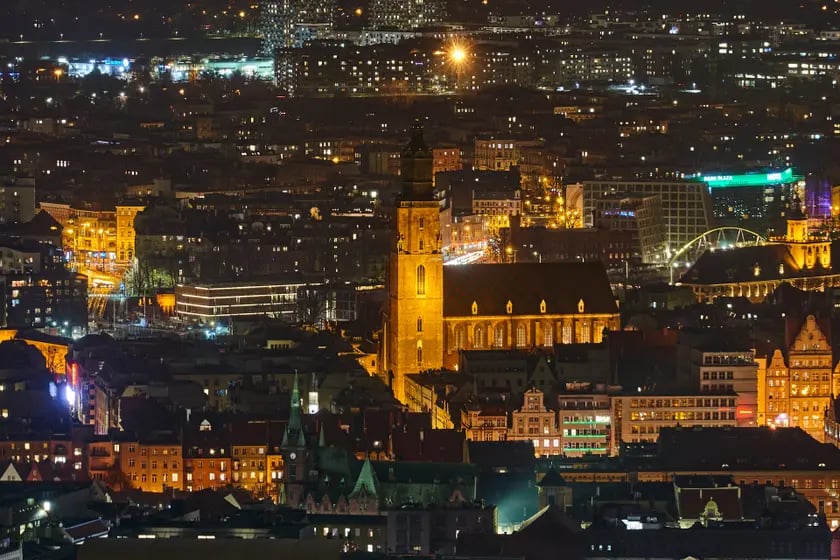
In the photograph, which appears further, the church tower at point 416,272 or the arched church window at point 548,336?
the arched church window at point 548,336

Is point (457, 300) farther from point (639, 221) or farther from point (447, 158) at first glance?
point (447, 158)

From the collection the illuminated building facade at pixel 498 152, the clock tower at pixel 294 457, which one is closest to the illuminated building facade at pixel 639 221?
the illuminated building facade at pixel 498 152

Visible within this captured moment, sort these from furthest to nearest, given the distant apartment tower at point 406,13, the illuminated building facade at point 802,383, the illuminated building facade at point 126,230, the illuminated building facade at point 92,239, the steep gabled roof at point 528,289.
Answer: the distant apartment tower at point 406,13, the illuminated building facade at point 126,230, the illuminated building facade at point 92,239, the steep gabled roof at point 528,289, the illuminated building facade at point 802,383

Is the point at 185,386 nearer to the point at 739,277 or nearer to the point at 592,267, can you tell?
the point at 592,267

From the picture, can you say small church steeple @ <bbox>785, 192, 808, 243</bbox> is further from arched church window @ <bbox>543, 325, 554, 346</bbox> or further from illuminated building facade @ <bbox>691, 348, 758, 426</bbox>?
illuminated building facade @ <bbox>691, 348, 758, 426</bbox>

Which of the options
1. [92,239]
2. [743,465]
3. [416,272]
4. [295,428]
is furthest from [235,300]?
[295,428]

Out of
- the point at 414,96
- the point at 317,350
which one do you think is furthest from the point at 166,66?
the point at 317,350

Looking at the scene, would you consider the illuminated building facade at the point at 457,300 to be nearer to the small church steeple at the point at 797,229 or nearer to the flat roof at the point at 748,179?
the small church steeple at the point at 797,229
